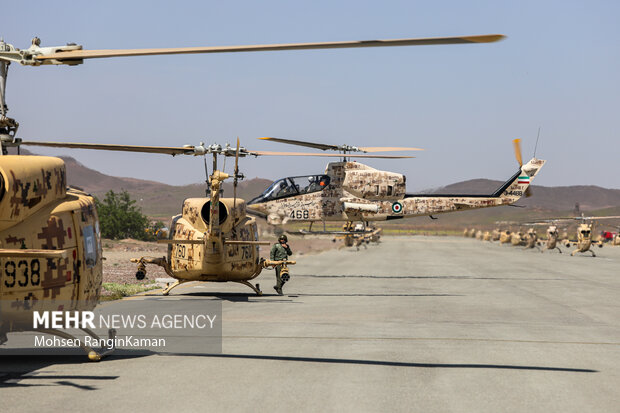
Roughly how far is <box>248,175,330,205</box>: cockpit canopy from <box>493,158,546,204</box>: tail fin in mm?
10458

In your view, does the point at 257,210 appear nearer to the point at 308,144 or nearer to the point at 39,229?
the point at 308,144

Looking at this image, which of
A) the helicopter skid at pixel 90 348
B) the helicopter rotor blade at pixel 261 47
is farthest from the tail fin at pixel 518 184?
the helicopter rotor blade at pixel 261 47

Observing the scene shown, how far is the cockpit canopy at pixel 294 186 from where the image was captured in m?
32.4

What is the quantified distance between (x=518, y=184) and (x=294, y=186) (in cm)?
1395

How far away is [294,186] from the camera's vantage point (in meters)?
32.5

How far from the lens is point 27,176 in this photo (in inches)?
340

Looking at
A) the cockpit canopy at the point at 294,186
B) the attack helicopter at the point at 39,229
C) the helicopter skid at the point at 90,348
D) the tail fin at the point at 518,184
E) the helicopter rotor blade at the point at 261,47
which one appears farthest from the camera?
the tail fin at the point at 518,184

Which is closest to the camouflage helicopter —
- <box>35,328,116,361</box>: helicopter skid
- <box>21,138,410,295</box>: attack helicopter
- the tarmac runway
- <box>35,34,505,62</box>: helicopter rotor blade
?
<box>21,138,410,295</box>: attack helicopter

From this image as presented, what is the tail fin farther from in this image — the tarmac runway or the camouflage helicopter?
the tarmac runway

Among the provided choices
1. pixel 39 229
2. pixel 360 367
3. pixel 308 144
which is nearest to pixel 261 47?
pixel 39 229

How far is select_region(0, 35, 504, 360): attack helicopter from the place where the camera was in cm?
807

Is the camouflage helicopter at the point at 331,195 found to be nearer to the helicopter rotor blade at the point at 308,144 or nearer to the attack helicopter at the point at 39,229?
the helicopter rotor blade at the point at 308,144

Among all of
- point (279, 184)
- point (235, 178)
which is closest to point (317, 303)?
point (235, 178)

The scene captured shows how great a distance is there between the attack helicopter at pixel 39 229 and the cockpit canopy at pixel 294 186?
22588 mm
